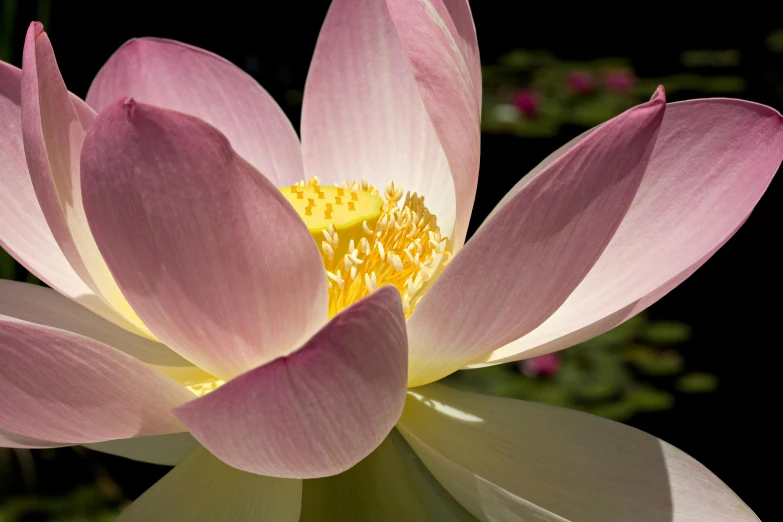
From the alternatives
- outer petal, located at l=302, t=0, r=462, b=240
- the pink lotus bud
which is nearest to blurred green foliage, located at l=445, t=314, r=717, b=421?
the pink lotus bud

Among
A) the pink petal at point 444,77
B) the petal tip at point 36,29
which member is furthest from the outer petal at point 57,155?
the pink petal at point 444,77

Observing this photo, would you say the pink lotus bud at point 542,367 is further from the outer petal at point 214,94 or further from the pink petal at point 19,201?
the pink petal at point 19,201

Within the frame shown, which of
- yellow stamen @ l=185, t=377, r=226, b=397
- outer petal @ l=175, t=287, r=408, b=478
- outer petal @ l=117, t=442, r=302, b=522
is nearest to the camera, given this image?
outer petal @ l=175, t=287, r=408, b=478

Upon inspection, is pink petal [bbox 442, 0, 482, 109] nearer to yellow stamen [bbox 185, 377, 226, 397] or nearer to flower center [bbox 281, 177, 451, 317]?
flower center [bbox 281, 177, 451, 317]

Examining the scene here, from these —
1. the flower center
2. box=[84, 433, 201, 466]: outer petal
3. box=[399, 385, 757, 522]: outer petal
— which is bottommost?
box=[84, 433, 201, 466]: outer petal

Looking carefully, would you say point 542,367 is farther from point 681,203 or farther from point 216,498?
point 216,498

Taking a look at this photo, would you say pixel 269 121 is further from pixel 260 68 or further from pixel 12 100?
pixel 260 68

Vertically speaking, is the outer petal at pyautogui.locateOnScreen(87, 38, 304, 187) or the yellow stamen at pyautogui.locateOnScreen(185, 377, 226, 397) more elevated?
the outer petal at pyautogui.locateOnScreen(87, 38, 304, 187)

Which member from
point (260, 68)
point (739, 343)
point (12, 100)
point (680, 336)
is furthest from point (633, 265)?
point (260, 68)
